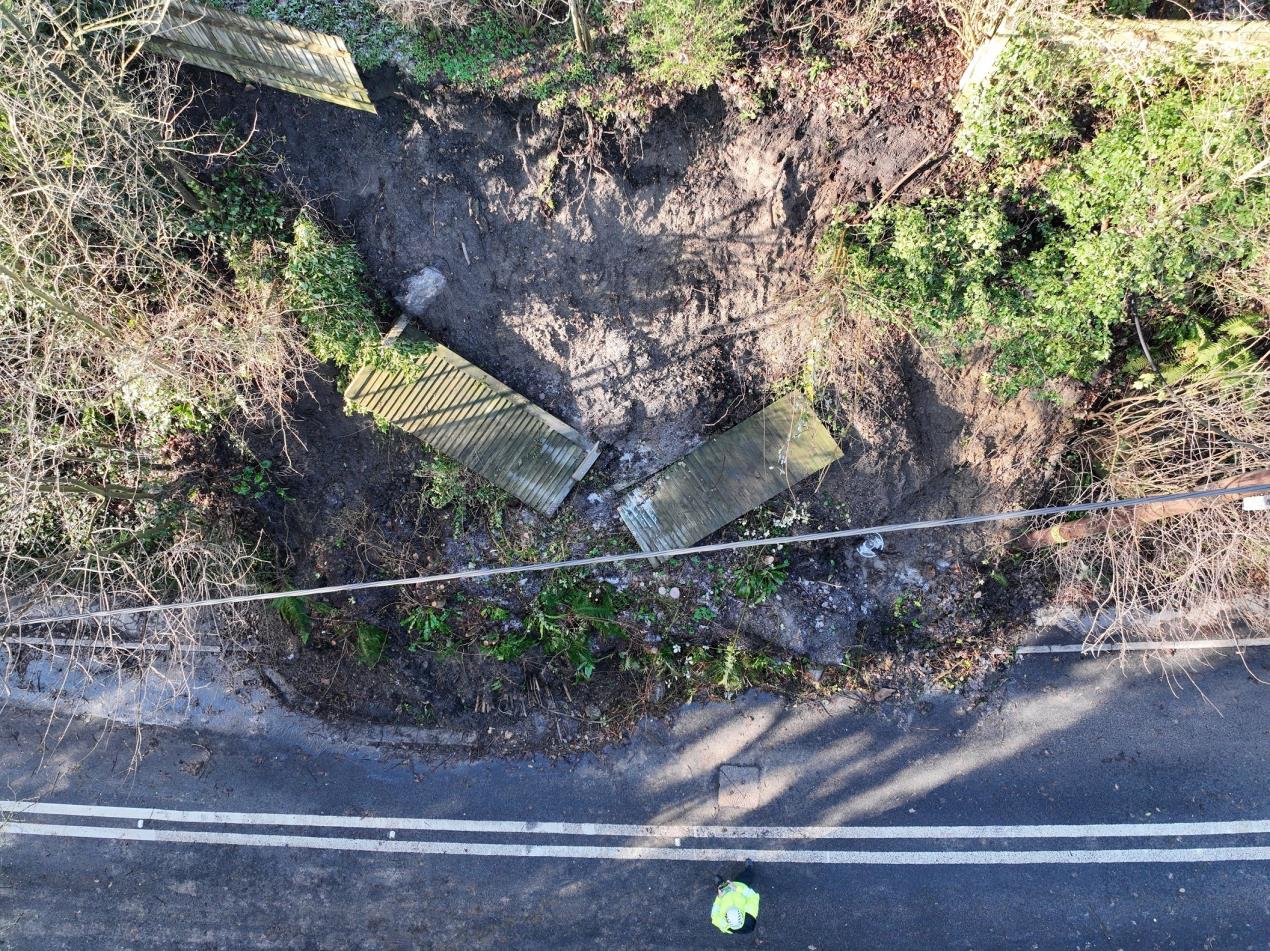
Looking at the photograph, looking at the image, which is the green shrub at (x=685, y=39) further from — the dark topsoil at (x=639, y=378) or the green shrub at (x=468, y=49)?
the green shrub at (x=468, y=49)

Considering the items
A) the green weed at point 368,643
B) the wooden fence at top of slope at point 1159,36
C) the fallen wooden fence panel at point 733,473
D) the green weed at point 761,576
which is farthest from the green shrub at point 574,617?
the wooden fence at top of slope at point 1159,36

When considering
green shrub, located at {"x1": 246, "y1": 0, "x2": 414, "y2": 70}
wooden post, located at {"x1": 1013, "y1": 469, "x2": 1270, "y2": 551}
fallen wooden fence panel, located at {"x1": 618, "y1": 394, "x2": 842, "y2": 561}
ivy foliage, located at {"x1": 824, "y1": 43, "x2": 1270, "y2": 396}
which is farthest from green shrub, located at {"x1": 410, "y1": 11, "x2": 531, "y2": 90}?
wooden post, located at {"x1": 1013, "y1": 469, "x2": 1270, "y2": 551}

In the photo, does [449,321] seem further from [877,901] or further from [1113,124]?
[877,901]

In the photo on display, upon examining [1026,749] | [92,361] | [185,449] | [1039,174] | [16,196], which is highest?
[1039,174]

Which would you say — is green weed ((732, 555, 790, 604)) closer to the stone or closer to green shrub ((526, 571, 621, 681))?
green shrub ((526, 571, 621, 681))

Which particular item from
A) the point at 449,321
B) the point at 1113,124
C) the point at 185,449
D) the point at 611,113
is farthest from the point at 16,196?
the point at 1113,124
